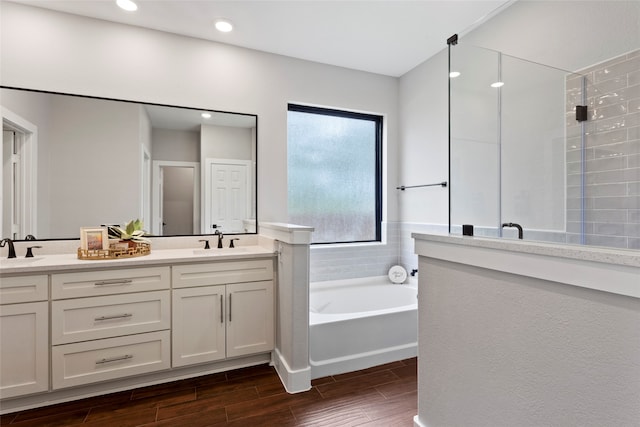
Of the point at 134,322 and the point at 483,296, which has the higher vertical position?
the point at 483,296

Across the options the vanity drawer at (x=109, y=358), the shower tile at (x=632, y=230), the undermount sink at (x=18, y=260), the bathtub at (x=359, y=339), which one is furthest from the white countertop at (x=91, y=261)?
the shower tile at (x=632, y=230)

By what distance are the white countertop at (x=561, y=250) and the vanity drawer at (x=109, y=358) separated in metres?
2.06

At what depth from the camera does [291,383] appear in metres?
2.01

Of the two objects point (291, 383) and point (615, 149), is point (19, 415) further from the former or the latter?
point (615, 149)

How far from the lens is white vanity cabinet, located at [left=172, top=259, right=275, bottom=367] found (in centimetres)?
213

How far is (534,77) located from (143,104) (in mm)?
3069

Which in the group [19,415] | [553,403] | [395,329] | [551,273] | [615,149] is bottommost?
[19,415]

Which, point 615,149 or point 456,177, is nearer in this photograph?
point 615,149

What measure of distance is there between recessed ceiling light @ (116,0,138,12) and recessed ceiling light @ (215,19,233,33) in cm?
60

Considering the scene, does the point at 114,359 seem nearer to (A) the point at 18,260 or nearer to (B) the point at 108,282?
(B) the point at 108,282

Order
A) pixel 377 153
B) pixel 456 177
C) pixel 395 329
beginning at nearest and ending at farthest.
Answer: pixel 456 177, pixel 395 329, pixel 377 153

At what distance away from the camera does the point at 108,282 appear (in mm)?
1958

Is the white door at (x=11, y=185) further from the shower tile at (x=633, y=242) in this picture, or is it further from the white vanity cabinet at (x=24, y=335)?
the shower tile at (x=633, y=242)

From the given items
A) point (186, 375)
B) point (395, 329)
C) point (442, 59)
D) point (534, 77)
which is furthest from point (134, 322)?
point (442, 59)
